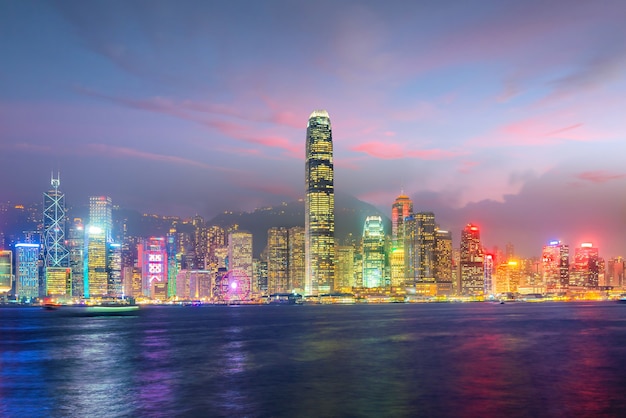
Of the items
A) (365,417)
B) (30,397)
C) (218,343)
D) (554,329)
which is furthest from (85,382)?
(554,329)

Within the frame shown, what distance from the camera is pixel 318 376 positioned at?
68.2 m

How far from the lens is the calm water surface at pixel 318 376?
173ft

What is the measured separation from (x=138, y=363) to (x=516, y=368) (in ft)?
135

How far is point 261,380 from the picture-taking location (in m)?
65.9

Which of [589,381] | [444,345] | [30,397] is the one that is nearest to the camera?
[30,397]

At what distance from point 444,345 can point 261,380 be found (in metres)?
42.7

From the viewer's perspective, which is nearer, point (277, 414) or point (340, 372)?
point (277, 414)

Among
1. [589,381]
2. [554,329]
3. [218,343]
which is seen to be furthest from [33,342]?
[554,329]

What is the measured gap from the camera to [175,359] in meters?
84.4

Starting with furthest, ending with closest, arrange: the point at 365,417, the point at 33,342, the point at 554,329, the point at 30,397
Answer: the point at 554,329 < the point at 33,342 < the point at 30,397 < the point at 365,417

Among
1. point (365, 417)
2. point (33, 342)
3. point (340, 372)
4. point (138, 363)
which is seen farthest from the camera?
point (33, 342)

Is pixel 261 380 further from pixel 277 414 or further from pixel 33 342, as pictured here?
pixel 33 342

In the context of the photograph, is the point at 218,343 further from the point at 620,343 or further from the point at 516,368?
the point at 620,343

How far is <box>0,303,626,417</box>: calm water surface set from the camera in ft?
173
